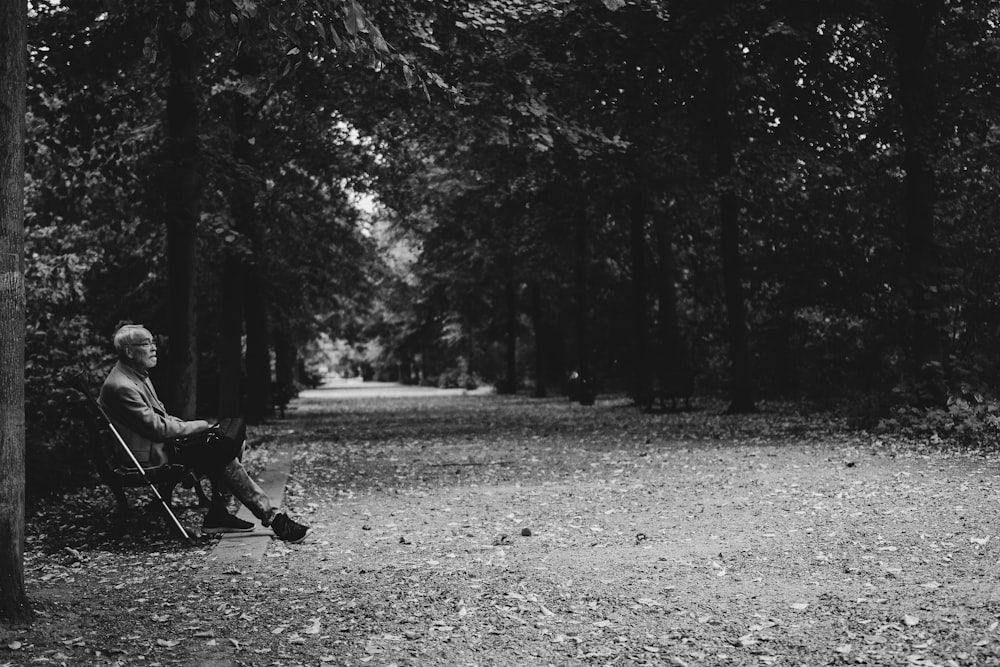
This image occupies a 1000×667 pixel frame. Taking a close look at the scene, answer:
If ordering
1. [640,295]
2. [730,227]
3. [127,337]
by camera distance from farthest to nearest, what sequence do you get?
1. [640,295]
2. [730,227]
3. [127,337]

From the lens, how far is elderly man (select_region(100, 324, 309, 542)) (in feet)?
25.7

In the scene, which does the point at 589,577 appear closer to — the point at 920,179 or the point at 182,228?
the point at 182,228

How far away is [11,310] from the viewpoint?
17.9ft

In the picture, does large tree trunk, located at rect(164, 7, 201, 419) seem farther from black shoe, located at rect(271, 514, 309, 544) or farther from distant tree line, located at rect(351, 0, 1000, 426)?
black shoe, located at rect(271, 514, 309, 544)

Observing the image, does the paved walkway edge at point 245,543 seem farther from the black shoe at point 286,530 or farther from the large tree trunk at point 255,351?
the large tree trunk at point 255,351

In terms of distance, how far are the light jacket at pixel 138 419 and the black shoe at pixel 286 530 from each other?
938mm

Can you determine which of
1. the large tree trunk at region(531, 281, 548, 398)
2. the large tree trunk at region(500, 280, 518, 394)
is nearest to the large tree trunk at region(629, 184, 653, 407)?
the large tree trunk at region(531, 281, 548, 398)

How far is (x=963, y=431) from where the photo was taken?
1361 centimetres

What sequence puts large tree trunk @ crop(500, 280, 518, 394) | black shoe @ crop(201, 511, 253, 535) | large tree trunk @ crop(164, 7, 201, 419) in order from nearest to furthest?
black shoe @ crop(201, 511, 253, 535) < large tree trunk @ crop(164, 7, 201, 419) < large tree trunk @ crop(500, 280, 518, 394)

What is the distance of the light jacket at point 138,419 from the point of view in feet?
25.6

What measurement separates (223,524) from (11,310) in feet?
11.0

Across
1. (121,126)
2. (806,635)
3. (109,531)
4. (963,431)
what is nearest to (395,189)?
(121,126)

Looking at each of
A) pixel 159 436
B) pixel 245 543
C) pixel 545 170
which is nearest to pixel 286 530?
pixel 245 543

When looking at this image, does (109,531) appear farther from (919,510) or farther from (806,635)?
(919,510)
